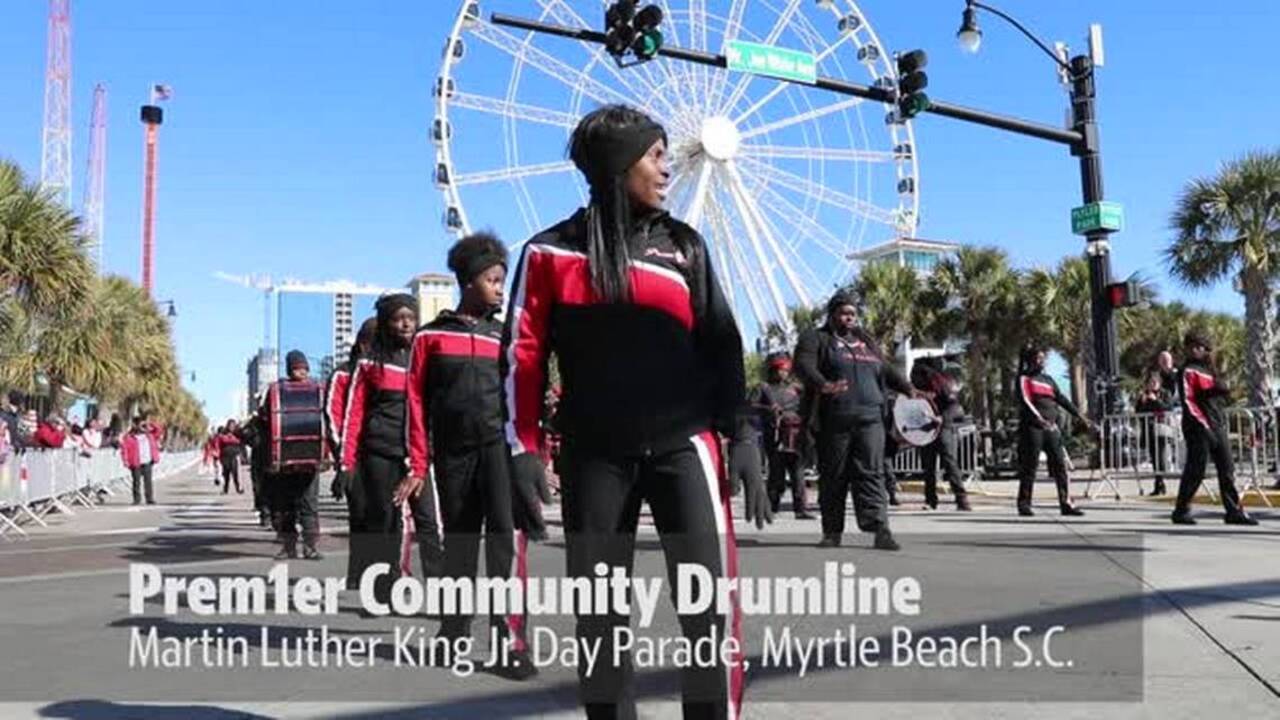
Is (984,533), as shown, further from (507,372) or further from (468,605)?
(507,372)

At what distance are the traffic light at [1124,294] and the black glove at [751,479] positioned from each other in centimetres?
773

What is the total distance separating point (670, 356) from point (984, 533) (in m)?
7.78

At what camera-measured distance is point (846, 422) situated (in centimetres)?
877

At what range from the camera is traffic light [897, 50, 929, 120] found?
57.1ft

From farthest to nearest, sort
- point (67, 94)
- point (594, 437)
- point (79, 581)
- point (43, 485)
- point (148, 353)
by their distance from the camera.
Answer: point (67, 94), point (148, 353), point (43, 485), point (79, 581), point (594, 437)

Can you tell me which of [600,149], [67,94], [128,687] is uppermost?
[67,94]

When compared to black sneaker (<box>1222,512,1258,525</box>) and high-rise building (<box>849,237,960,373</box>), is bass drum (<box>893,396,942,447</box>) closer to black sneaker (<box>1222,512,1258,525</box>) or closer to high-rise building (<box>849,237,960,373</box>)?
black sneaker (<box>1222,512,1258,525</box>)

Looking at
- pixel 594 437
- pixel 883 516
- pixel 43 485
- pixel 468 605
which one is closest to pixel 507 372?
pixel 594 437

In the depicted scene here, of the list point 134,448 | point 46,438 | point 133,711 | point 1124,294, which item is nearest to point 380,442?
point 133,711

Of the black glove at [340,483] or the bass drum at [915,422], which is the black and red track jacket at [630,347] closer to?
the black glove at [340,483]

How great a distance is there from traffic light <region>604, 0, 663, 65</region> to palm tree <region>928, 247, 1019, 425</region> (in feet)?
65.6

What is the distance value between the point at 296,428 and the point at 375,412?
11.7 feet

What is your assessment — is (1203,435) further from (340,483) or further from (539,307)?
(539,307)

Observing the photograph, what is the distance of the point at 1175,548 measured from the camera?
8727 millimetres
